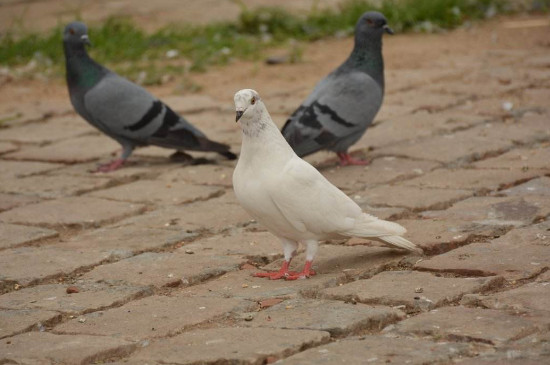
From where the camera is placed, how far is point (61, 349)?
3.23 m

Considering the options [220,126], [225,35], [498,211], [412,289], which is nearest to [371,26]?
[220,126]

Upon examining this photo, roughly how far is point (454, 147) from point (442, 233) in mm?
1891

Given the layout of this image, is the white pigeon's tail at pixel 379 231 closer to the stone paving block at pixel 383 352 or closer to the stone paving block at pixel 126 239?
the stone paving block at pixel 383 352

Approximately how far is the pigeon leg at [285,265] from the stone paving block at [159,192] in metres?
1.45

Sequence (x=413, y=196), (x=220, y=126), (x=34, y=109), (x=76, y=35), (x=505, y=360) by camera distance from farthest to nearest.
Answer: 1. (x=34, y=109)
2. (x=220, y=126)
3. (x=76, y=35)
4. (x=413, y=196)
5. (x=505, y=360)

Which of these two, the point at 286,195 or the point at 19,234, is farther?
the point at 19,234

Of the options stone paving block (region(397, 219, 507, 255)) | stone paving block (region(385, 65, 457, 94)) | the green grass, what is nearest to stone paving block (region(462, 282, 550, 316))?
stone paving block (region(397, 219, 507, 255))

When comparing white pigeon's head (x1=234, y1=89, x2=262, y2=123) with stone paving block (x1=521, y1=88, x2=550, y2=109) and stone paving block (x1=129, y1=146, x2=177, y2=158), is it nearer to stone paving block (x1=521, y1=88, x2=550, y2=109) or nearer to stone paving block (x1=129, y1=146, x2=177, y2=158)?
stone paving block (x1=129, y1=146, x2=177, y2=158)

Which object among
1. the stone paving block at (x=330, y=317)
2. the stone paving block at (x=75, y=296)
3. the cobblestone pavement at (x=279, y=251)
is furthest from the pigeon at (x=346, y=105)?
the stone paving block at (x=330, y=317)

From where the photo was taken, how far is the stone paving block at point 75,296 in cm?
373

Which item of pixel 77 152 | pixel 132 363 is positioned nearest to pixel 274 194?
pixel 132 363

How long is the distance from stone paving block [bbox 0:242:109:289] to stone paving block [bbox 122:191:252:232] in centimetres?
→ 51

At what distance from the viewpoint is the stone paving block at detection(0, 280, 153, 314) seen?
12.2ft

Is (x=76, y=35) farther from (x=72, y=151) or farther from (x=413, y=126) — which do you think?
(x=413, y=126)
